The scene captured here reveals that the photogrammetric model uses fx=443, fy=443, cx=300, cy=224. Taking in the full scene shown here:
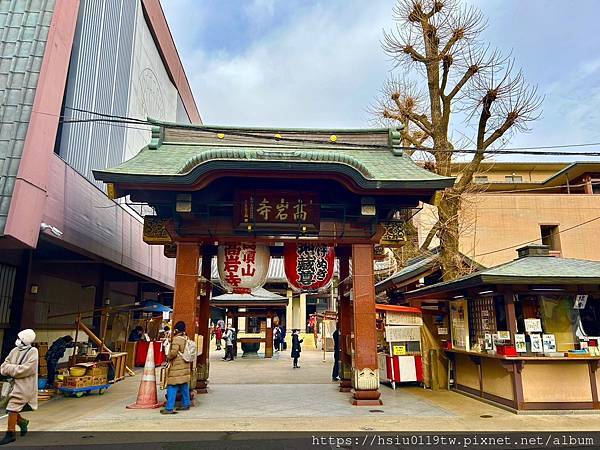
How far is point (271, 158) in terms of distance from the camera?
29.7 feet

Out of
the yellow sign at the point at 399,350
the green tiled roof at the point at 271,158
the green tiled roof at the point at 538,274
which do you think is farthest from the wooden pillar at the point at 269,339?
the green tiled roof at the point at 538,274

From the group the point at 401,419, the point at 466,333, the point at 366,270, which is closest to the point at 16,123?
the point at 366,270

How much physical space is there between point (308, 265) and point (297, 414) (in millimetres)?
3370

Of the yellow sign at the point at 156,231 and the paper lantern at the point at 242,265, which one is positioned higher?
the yellow sign at the point at 156,231

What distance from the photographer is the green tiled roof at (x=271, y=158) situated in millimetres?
8930

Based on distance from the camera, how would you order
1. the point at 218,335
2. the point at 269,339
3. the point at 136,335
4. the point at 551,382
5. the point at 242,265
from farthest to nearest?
the point at 218,335 → the point at 269,339 → the point at 136,335 → the point at 242,265 → the point at 551,382

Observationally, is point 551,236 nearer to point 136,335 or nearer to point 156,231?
point 136,335

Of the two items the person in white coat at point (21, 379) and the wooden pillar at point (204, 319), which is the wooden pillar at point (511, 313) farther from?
the person in white coat at point (21, 379)

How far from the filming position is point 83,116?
40.8 ft

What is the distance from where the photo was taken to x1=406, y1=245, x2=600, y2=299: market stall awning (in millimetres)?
9406

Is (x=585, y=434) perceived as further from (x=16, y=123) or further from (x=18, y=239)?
(x=16, y=123)

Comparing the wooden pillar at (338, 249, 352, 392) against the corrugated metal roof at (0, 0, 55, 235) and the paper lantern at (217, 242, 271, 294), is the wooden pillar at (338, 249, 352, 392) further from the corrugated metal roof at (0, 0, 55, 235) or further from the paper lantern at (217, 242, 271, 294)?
the corrugated metal roof at (0, 0, 55, 235)

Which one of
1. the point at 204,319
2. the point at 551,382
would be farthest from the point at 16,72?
the point at 551,382

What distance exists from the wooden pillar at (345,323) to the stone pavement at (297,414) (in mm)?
488
